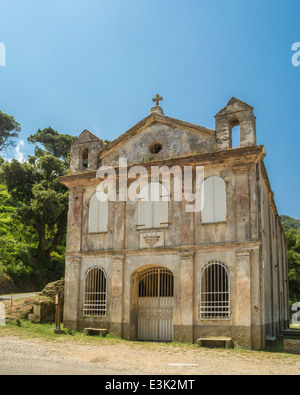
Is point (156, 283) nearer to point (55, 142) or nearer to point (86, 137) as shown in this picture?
point (86, 137)

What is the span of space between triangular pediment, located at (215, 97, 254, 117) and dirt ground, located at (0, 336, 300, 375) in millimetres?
9193

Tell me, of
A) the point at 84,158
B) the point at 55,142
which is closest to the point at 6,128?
the point at 55,142

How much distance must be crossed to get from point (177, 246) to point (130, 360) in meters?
5.53

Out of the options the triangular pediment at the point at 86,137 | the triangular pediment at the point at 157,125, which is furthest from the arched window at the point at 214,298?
the triangular pediment at the point at 86,137

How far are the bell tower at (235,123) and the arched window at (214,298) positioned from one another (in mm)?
4860

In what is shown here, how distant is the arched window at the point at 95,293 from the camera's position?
1761 centimetres

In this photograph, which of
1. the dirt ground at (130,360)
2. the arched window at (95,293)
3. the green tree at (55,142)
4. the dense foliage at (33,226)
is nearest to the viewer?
the dirt ground at (130,360)

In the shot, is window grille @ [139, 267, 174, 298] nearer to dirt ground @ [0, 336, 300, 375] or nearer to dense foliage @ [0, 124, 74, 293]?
dirt ground @ [0, 336, 300, 375]

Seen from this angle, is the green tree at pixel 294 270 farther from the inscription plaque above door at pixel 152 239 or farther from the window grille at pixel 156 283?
the inscription plaque above door at pixel 152 239

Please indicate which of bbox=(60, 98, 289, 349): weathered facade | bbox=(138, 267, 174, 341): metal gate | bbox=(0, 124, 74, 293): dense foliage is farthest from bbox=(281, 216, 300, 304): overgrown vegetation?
bbox=(138, 267, 174, 341): metal gate

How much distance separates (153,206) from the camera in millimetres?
17266

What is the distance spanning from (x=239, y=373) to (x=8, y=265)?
23.9 m

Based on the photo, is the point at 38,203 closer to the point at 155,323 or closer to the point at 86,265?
the point at 86,265
